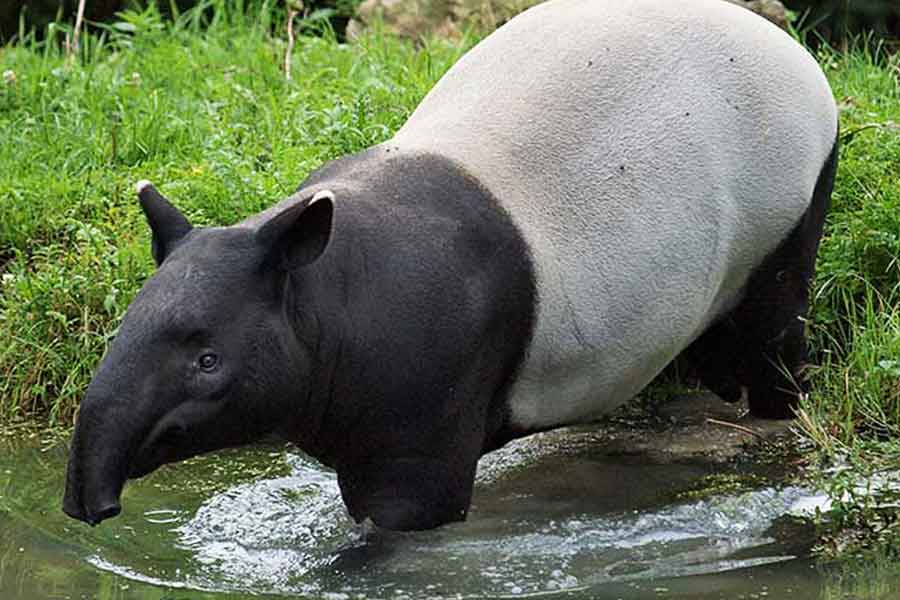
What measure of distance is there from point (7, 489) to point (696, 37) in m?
2.71

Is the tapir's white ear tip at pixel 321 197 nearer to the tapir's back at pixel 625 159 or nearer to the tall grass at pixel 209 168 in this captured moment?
the tapir's back at pixel 625 159

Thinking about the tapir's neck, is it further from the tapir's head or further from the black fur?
the tapir's head

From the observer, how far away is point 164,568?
533 centimetres

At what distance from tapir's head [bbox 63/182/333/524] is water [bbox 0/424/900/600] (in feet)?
2.12

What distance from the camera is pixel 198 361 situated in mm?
4582

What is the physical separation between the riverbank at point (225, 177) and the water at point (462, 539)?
0.36 m

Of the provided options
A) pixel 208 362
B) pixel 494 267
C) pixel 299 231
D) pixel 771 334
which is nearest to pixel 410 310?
pixel 494 267

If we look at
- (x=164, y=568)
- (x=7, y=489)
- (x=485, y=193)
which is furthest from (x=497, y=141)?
(x=7, y=489)

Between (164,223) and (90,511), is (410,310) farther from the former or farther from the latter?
(90,511)

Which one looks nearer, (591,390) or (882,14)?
(591,390)

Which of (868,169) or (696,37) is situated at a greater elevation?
(696,37)

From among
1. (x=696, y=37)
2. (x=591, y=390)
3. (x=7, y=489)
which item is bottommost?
(x=7, y=489)

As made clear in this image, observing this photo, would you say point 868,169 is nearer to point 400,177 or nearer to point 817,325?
point 817,325

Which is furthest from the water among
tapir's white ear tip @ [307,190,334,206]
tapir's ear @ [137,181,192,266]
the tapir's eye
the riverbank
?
tapir's white ear tip @ [307,190,334,206]
